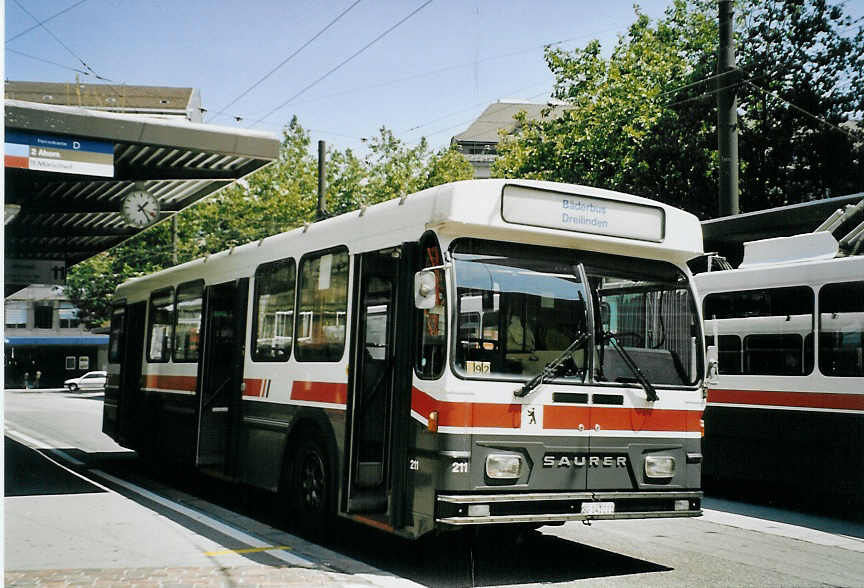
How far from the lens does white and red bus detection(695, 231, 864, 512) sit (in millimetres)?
10859

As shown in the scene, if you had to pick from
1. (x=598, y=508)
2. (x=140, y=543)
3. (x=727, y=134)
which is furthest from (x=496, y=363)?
(x=727, y=134)

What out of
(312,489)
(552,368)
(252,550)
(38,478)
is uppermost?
(552,368)

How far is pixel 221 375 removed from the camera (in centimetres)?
1242

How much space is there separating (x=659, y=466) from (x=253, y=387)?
4.82 m

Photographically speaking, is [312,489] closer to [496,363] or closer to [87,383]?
[496,363]

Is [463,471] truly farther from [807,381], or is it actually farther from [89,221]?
[89,221]

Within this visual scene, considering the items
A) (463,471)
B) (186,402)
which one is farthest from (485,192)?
(186,402)

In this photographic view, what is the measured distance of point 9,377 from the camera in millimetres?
68062

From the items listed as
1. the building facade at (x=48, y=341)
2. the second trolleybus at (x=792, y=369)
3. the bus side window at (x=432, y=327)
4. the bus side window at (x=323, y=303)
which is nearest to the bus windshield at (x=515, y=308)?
the bus side window at (x=432, y=327)

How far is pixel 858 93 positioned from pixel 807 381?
59.7ft

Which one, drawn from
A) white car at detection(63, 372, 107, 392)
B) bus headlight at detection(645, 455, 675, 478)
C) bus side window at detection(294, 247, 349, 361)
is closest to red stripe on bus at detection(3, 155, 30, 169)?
bus side window at detection(294, 247, 349, 361)

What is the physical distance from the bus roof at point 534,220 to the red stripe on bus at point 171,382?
4.68 meters

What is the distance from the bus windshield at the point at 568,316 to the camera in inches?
286

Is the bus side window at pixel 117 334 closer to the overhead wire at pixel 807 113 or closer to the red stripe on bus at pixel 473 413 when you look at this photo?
the red stripe on bus at pixel 473 413
